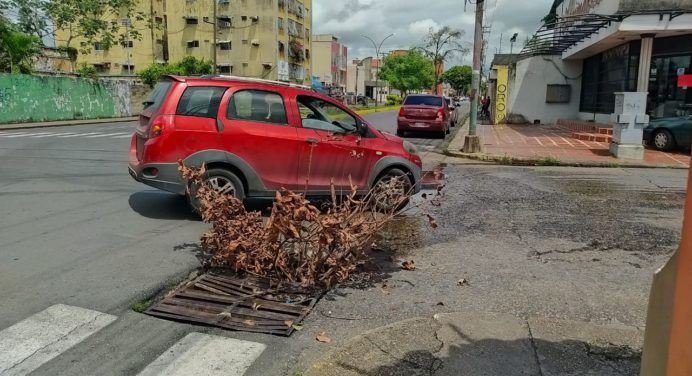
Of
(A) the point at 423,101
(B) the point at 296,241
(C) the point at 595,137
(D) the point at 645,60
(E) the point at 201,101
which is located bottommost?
(B) the point at 296,241

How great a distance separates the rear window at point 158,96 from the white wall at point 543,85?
23692 millimetres

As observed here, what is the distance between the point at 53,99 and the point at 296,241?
99.3ft

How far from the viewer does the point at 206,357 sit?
344 cm

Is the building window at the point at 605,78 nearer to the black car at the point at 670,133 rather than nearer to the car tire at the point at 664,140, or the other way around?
the black car at the point at 670,133

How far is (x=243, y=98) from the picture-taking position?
23.3 ft

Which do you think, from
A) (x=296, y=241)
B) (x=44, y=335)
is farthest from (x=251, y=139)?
(x=44, y=335)

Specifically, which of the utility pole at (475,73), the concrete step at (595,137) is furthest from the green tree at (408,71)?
the utility pole at (475,73)

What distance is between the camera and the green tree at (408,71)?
80.2 metres

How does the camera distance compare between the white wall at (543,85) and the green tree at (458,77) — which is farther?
the green tree at (458,77)

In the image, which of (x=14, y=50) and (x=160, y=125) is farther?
(x=14, y=50)

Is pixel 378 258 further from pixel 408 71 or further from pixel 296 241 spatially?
pixel 408 71

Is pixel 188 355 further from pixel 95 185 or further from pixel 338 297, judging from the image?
pixel 95 185

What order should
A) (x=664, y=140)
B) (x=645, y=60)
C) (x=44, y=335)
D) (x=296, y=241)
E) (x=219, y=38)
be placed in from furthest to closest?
(x=219, y=38) < (x=645, y=60) < (x=664, y=140) < (x=296, y=241) < (x=44, y=335)

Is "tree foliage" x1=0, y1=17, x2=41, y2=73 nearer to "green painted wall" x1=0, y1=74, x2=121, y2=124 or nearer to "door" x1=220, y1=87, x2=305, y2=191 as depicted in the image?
"green painted wall" x1=0, y1=74, x2=121, y2=124
